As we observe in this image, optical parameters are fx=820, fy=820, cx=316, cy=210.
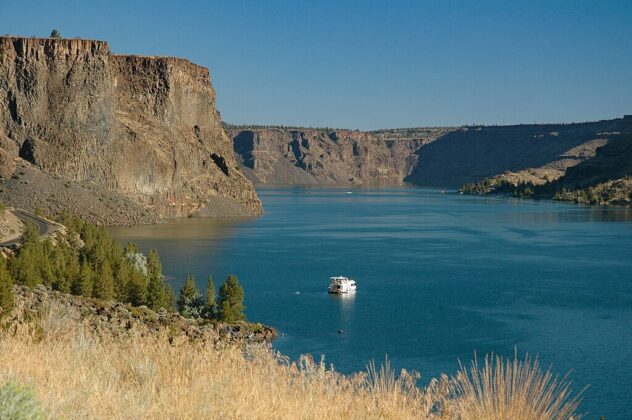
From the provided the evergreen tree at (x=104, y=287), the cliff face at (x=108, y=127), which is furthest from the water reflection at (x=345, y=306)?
the cliff face at (x=108, y=127)

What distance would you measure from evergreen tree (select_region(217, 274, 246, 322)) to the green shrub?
32.7m

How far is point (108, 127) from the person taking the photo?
110438 mm

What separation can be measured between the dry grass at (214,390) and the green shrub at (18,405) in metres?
0.57

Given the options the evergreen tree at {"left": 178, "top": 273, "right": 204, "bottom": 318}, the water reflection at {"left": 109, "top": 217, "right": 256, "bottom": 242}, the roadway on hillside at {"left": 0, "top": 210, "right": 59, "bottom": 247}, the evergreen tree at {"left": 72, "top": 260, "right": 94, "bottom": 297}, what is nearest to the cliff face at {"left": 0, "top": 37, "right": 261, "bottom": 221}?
the water reflection at {"left": 109, "top": 217, "right": 256, "bottom": 242}

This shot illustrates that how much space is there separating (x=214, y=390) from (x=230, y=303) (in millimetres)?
32218

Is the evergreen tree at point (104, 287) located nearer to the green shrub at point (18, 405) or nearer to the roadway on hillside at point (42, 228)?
the roadway on hillside at point (42, 228)

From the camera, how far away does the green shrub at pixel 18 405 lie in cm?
674

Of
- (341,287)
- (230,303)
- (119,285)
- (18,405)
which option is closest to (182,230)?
(341,287)

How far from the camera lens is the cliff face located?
341ft

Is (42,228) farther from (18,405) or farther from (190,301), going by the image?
(18,405)

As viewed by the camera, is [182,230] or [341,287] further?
[182,230]

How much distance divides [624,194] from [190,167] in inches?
3566

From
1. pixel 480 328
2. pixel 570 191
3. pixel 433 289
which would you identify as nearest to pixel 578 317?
pixel 480 328

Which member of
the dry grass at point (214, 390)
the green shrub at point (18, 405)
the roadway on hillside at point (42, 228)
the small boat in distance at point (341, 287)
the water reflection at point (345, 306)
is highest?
the green shrub at point (18, 405)
